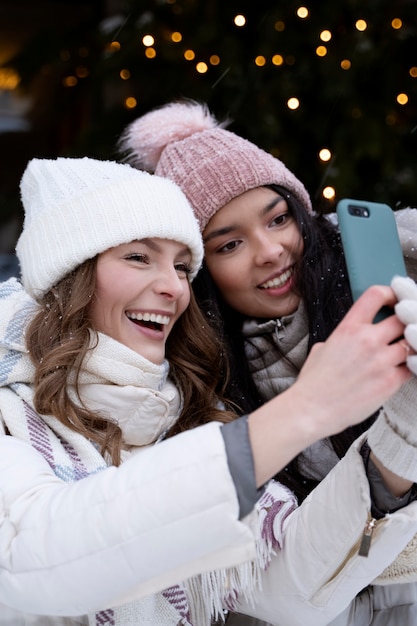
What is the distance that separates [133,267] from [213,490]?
613mm

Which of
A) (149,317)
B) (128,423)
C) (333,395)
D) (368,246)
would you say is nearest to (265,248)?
(149,317)

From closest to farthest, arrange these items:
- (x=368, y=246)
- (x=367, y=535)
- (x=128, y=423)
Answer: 1. (x=368, y=246)
2. (x=367, y=535)
3. (x=128, y=423)

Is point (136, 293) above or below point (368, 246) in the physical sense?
below

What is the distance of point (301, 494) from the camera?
181 cm

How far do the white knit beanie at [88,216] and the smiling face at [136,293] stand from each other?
3 centimetres

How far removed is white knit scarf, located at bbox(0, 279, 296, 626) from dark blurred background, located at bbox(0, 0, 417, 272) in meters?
1.34

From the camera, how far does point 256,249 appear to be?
204 cm

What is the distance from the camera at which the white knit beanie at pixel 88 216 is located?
162 cm

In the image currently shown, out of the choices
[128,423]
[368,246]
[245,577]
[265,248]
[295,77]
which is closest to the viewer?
[368,246]

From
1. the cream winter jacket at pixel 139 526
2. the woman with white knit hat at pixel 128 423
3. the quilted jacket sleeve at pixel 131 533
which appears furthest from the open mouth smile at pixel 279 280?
the quilted jacket sleeve at pixel 131 533

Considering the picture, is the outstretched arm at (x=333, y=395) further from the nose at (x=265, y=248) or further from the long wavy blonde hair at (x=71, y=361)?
the nose at (x=265, y=248)

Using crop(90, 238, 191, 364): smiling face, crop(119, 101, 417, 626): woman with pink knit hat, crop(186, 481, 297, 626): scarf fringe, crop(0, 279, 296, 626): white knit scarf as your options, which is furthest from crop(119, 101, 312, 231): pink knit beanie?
crop(186, 481, 297, 626): scarf fringe

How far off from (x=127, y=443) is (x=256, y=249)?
60 centimetres

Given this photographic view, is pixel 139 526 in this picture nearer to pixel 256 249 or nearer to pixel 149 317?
pixel 149 317
